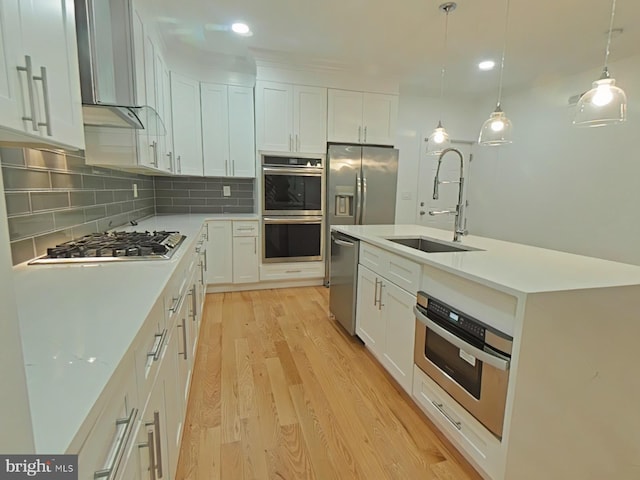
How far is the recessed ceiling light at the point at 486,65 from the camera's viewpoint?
3764mm

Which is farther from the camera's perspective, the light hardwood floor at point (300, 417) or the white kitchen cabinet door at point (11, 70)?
the light hardwood floor at point (300, 417)

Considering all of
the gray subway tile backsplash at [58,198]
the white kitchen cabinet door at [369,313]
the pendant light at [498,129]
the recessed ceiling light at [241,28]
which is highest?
the recessed ceiling light at [241,28]

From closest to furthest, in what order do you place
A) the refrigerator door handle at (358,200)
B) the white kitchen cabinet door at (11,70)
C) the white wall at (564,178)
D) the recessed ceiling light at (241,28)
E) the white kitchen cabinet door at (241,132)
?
the white kitchen cabinet door at (11,70) < the recessed ceiling light at (241,28) < the white wall at (564,178) < the white kitchen cabinet door at (241,132) < the refrigerator door handle at (358,200)

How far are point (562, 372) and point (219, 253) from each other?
132 inches

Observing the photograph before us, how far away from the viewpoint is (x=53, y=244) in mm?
1672

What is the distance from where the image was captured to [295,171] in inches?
155

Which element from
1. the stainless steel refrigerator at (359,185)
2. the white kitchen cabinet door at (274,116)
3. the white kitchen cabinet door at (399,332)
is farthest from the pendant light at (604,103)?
the white kitchen cabinet door at (274,116)

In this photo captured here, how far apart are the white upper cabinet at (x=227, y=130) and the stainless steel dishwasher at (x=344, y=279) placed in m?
1.80

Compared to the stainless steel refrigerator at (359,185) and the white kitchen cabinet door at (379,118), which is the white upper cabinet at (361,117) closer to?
the white kitchen cabinet door at (379,118)

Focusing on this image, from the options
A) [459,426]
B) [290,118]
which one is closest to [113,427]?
Result: [459,426]

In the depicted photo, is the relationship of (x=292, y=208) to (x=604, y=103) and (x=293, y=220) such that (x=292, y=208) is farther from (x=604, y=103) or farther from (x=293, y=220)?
(x=604, y=103)

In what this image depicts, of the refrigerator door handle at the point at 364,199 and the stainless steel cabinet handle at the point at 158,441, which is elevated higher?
the refrigerator door handle at the point at 364,199

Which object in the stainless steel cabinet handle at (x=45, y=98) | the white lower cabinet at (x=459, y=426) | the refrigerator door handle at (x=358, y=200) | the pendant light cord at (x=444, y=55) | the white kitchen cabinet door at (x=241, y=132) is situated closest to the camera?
the stainless steel cabinet handle at (x=45, y=98)

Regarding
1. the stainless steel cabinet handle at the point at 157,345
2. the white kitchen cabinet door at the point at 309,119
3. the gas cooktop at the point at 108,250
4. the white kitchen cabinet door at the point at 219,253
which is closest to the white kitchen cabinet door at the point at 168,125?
the white kitchen cabinet door at the point at 219,253
